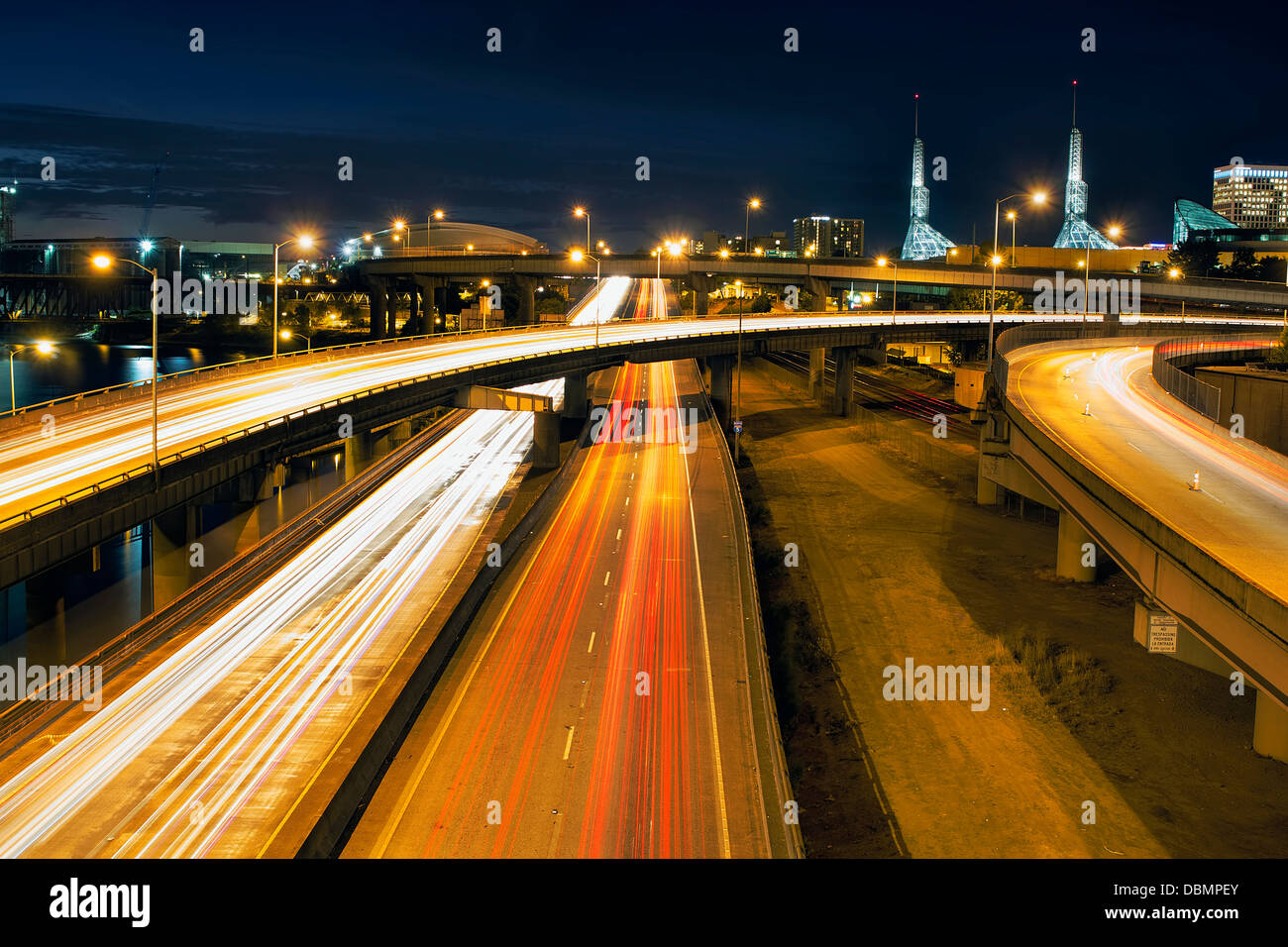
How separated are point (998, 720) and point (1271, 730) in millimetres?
6331

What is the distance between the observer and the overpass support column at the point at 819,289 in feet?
409

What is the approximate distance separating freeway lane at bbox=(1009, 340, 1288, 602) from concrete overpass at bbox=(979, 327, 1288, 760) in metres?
0.05

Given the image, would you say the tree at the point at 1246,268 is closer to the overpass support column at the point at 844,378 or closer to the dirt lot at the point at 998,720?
the overpass support column at the point at 844,378

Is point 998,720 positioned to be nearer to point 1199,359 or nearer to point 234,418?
point 234,418

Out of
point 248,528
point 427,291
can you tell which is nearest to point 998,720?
point 248,528

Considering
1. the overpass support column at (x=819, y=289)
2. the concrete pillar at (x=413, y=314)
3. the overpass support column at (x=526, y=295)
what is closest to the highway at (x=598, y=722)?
the overpass support column at (x=526, y=295)

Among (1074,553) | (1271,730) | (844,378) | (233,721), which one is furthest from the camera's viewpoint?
(844,378)

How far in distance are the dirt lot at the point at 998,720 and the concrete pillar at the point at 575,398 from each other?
2490 cm

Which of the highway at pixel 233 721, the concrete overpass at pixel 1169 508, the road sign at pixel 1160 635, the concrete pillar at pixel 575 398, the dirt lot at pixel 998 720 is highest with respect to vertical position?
the concrete pillar at pixel 575 398

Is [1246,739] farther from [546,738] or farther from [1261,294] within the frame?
[1261,294]

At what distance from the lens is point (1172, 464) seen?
28.6 metres

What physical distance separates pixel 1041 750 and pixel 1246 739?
5.01 m

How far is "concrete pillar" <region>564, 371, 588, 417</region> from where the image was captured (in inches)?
2699
